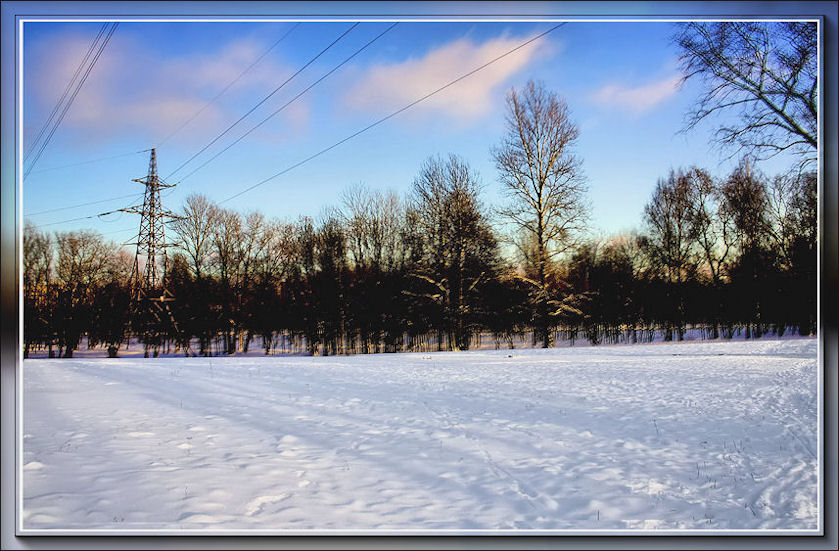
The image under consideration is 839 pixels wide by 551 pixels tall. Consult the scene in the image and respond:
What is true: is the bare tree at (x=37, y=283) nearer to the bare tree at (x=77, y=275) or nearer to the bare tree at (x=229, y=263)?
the bare tree at (x=77, y=275)

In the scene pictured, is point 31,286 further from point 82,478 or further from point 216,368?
point 216,368

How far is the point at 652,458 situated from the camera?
3701mm

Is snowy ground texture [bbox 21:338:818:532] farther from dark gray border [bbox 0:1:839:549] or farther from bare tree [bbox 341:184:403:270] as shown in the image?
bare tree [bbox 341:184:403:270]

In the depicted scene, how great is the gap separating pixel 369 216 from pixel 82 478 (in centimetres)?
724

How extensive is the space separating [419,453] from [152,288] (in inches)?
338

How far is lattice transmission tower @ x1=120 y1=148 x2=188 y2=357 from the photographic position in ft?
27.1

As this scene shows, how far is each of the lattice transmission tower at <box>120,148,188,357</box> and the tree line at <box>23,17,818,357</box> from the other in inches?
5.4

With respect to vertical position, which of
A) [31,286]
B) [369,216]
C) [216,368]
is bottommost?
[216,368]

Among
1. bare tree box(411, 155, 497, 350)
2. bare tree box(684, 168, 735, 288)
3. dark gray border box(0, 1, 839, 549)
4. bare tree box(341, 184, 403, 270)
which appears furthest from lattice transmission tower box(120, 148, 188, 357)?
Answer: bare tree box(684, 168, 735, 288)

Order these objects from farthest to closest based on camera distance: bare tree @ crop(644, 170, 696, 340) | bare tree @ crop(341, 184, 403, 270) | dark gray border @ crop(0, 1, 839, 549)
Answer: bare tree @ crop(644, 170, 696, 340) < bare tree @ crop(341, 184, 403, 270) < dark gray border @ crop(0, 1, 839, 549)

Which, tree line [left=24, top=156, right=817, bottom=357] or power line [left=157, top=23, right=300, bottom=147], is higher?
power line [left=157, top=23, right=300, bottom=147]

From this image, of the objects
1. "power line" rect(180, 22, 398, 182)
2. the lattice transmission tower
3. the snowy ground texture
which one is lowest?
the snowy ground texture

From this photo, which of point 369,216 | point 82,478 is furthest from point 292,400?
point 369,216

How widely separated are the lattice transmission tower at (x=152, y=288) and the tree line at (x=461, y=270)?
14 cm
